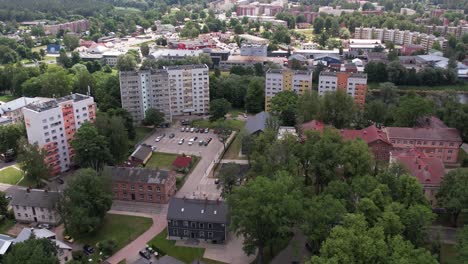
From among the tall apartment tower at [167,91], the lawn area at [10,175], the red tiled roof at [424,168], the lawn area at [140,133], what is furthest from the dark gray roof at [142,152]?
the red tiled roof at [424,168]

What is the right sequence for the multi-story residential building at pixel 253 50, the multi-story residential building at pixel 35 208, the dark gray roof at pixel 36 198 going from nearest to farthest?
1. the dark gray roof at pixel 36 198
2. the multi-story residential building at pixel 35 208
3. the multi-story residential building at pixel 253 50

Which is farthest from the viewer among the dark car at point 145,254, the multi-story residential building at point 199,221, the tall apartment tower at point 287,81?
the tall apartment tower at point 287,81

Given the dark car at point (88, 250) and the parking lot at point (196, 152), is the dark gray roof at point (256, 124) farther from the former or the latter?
the dark car at point (88, 250)

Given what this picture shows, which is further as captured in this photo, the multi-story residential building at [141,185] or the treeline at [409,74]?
the treeline at [409,74]

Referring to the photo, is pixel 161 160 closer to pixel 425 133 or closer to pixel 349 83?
pixel 349 83

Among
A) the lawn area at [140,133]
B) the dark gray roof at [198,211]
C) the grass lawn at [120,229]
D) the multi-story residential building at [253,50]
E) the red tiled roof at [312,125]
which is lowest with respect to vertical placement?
the grass lawn at [120,229]

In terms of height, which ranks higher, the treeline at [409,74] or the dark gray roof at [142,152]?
the treeline at [409,74]

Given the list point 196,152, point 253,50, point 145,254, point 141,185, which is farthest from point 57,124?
point 253,50

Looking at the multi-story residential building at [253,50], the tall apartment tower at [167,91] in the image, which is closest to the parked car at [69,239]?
the tall apartment tower at [167,91]
